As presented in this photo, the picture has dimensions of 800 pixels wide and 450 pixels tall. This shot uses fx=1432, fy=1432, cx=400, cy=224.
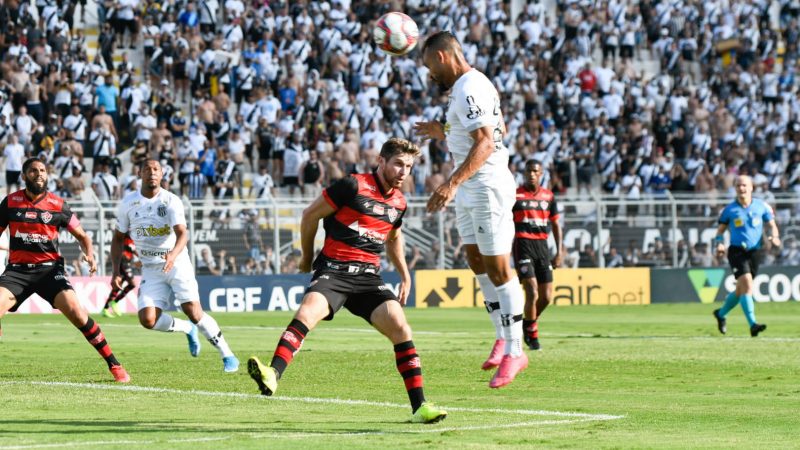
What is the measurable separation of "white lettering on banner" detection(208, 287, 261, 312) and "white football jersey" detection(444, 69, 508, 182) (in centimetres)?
1931

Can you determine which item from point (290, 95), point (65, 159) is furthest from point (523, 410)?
point (290, 95)

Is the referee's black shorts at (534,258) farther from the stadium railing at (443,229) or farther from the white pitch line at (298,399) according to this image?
the stadium railing at (443,229)

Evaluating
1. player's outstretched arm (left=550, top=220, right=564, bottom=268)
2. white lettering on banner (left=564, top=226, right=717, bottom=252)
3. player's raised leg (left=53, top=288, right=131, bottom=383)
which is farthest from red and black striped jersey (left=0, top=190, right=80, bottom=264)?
white lettering on banner (left=564, top=226, right=717, bottom=252)

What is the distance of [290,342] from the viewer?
10.3 meters

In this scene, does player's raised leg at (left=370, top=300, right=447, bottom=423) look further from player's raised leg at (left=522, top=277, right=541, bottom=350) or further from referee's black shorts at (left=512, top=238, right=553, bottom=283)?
referee's black shorts at (left=512, top=238, right=553, bottom=283)

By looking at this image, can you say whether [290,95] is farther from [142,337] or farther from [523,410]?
[523,410]

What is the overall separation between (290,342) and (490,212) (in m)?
2.80

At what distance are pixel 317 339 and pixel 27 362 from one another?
5.55m

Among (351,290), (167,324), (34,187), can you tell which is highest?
(34,187)

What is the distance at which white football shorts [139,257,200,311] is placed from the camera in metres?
15.7

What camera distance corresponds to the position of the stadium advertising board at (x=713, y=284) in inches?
1384

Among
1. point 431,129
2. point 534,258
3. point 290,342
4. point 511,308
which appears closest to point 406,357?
point 290,342

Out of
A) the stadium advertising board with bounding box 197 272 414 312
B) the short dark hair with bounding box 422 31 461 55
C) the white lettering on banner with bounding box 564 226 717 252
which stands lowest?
the stadium advertising board with bounding box 197 272 414 312

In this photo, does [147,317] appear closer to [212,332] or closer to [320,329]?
[212,332]
